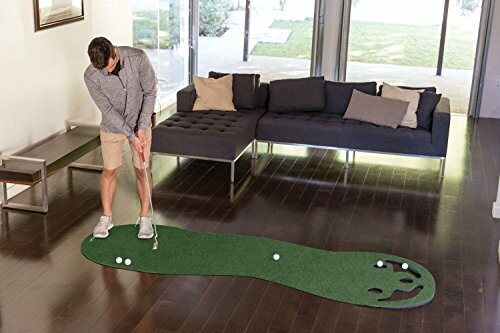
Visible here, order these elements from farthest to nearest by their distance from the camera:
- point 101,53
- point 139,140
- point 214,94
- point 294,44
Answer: point 294,44 → point 214,94 → point 139,140 → point 101,53

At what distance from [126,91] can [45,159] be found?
151 cm

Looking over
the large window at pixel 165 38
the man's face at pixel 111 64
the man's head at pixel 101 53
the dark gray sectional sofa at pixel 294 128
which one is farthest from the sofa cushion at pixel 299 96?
the man's head at pixel 101 53

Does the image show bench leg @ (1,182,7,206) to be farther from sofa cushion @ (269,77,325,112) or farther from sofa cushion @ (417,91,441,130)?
sofa cushion @ (417,91,441,130)

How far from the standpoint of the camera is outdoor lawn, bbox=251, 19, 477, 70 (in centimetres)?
970

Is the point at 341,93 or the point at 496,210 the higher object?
the point at 341,93

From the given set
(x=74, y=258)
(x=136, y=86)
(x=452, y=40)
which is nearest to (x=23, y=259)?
(x=74, y=258)

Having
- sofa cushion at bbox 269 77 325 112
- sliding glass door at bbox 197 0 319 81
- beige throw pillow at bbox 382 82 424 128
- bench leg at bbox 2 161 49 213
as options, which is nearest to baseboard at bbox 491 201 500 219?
beige throw pillow at bbox 382 82 424 128

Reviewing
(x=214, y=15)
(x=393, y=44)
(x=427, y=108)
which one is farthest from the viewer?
(x=214, y=15)

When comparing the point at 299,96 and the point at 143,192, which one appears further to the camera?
the point at 299,96

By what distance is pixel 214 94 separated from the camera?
789 cm

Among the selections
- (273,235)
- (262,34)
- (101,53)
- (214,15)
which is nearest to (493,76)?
(262,34)

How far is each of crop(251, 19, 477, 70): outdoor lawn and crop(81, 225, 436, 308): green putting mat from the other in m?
4.96

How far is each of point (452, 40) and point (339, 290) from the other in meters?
5.69

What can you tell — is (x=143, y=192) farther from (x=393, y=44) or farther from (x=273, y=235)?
(x=393, y=44)
